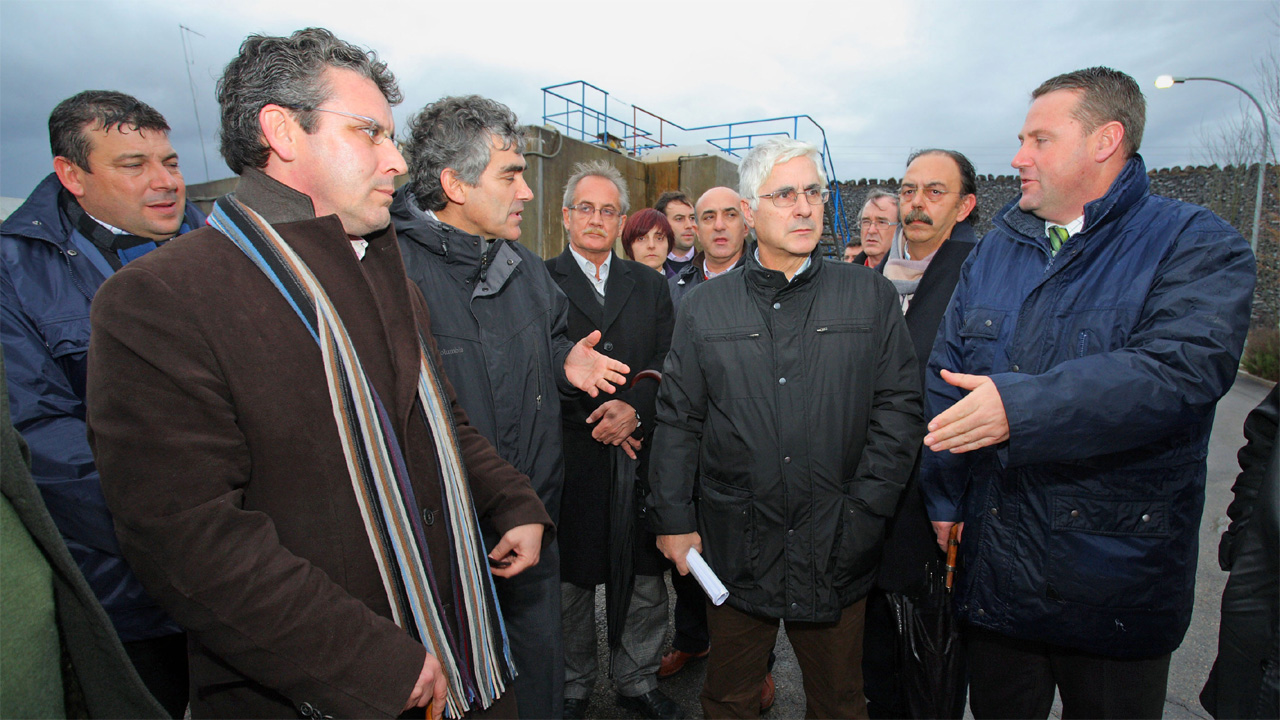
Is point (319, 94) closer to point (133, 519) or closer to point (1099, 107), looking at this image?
point (133, 519)

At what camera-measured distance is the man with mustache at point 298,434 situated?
1.09m

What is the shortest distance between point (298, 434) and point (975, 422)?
5.25 feet

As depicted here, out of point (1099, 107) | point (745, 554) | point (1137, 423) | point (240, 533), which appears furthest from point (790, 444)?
point (240, 533)

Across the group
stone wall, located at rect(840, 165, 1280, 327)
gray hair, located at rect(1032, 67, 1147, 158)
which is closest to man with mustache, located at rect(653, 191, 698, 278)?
gray hair, located at rect(1032, 67, 1147, 158)

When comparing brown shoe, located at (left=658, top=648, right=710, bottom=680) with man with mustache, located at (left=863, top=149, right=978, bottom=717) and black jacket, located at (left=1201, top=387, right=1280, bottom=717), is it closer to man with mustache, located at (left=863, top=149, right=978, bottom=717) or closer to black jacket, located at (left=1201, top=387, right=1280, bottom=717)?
man with mustache, located at (left=863, top=149, right=978, bottom=717)

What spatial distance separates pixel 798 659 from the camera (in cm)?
223

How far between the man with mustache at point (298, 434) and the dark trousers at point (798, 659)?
0.93m

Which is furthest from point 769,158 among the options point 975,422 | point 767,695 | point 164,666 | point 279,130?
point 164,666

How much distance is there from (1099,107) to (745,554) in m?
1.81

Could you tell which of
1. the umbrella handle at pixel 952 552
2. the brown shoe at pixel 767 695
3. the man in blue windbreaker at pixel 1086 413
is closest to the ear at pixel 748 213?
the man in blue windbreaker at pixel 1086 413

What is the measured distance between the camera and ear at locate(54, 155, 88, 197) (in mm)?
2174

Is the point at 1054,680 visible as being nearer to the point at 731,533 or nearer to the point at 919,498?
the point at 919,498

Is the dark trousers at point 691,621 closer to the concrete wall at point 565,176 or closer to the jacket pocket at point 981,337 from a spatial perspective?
the jacket pocket at point 981,337

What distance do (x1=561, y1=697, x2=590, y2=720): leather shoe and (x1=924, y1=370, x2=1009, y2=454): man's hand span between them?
204cm
